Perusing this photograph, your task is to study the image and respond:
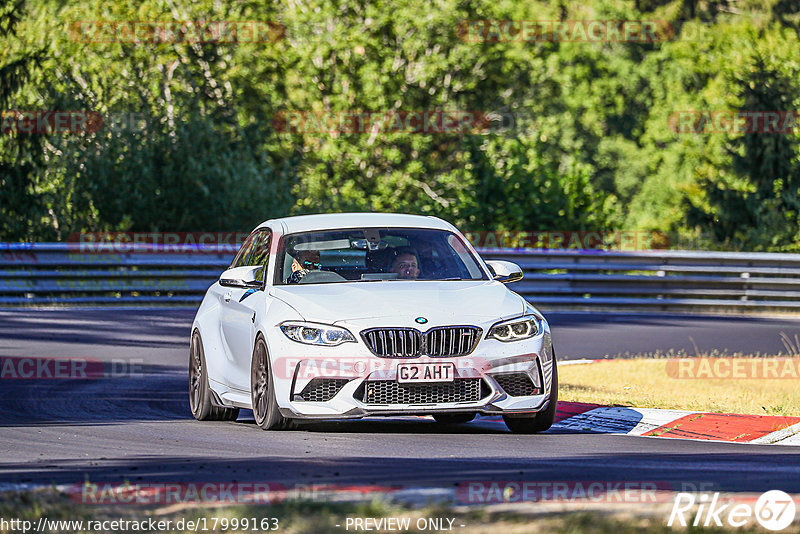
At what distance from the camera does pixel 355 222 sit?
37.3 ft

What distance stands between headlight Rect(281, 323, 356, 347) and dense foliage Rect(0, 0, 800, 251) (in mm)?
17637

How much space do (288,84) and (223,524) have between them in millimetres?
38084

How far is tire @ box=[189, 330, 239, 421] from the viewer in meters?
11.7

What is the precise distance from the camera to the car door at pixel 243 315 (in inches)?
420

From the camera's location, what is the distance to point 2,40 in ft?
87.4

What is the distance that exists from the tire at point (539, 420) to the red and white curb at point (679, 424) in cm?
73

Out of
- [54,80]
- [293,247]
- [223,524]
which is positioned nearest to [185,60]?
[54,80]

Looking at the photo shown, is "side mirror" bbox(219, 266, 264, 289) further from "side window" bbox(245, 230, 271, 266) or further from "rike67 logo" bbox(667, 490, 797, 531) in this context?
"rike67 logo" bbox(667, 490, 797, 531)

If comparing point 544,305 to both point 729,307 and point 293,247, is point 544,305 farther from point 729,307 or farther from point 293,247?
point 293,247
